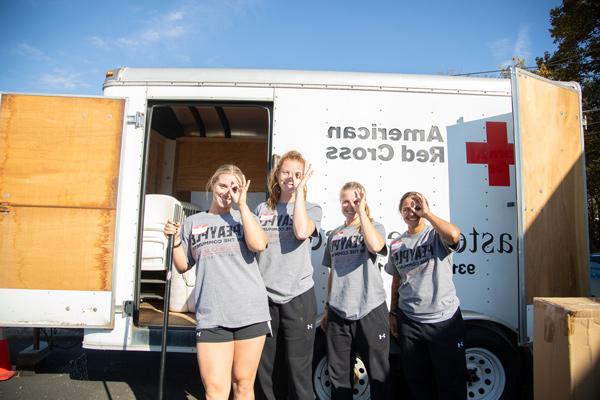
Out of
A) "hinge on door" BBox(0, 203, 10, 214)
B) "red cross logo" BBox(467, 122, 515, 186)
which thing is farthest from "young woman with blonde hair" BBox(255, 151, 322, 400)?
"hinge on door" BBox(0, 203, 10, 214)

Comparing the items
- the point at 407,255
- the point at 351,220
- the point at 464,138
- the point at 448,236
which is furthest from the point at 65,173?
the point at 464,138

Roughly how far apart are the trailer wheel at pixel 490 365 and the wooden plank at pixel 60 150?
3.08 metres

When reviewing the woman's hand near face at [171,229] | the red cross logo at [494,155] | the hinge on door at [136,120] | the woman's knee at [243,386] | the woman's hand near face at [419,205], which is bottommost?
the woman's knee at [243,386]

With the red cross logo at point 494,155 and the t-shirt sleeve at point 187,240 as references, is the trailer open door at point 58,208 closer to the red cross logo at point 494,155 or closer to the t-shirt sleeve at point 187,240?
the t-shirt sleeve at point 187,240

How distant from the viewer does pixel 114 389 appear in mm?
3621

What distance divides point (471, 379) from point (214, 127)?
4388mm

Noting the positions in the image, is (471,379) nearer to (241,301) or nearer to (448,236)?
(448,236)

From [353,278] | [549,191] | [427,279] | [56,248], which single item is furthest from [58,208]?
[549,191]

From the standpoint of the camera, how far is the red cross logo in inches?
122

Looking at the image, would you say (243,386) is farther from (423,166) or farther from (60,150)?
(60,150)

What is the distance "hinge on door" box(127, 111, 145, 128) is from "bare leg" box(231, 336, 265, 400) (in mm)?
2014

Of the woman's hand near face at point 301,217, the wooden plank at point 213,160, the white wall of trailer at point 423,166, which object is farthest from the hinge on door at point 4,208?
the wooden plank at point 213,160

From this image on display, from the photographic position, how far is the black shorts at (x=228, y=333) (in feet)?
6.59

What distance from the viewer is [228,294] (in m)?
2.06
